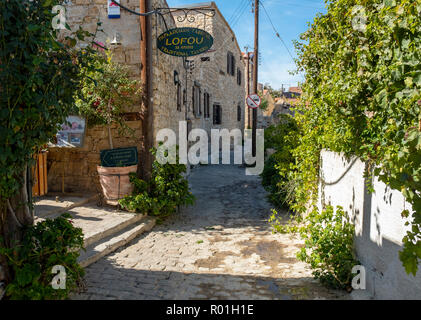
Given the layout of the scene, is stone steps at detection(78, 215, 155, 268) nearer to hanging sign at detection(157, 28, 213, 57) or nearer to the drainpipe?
the drainpipe

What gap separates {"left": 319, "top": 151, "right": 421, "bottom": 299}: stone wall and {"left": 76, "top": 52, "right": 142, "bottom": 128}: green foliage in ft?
13.3

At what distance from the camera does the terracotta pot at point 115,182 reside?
19.6ft

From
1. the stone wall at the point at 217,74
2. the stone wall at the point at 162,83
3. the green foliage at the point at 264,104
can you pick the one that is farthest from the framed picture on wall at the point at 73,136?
the green foliage at the point at 264,104

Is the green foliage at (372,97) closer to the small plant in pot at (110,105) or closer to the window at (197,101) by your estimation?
the small plant in pot at (110,105)

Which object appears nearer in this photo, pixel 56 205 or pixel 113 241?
pixel 113 241

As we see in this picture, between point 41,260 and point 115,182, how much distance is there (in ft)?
10.6

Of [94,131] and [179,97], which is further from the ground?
[179,97]

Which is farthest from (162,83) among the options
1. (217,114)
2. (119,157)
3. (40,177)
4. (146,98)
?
(217,114)

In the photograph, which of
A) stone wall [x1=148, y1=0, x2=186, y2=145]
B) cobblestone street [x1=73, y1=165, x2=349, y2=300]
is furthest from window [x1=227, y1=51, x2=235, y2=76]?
cobblestone street [x1=73, y1=165, x2=349, y2=300]

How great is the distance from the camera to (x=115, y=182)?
599cm

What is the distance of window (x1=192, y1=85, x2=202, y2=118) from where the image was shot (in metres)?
12.6

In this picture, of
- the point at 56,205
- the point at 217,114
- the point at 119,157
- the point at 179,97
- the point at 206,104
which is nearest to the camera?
the point at 56,205

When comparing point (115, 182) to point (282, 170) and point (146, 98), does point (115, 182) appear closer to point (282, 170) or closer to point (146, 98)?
point (146, 98)

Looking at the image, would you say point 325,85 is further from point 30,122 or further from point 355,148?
point 30,122
